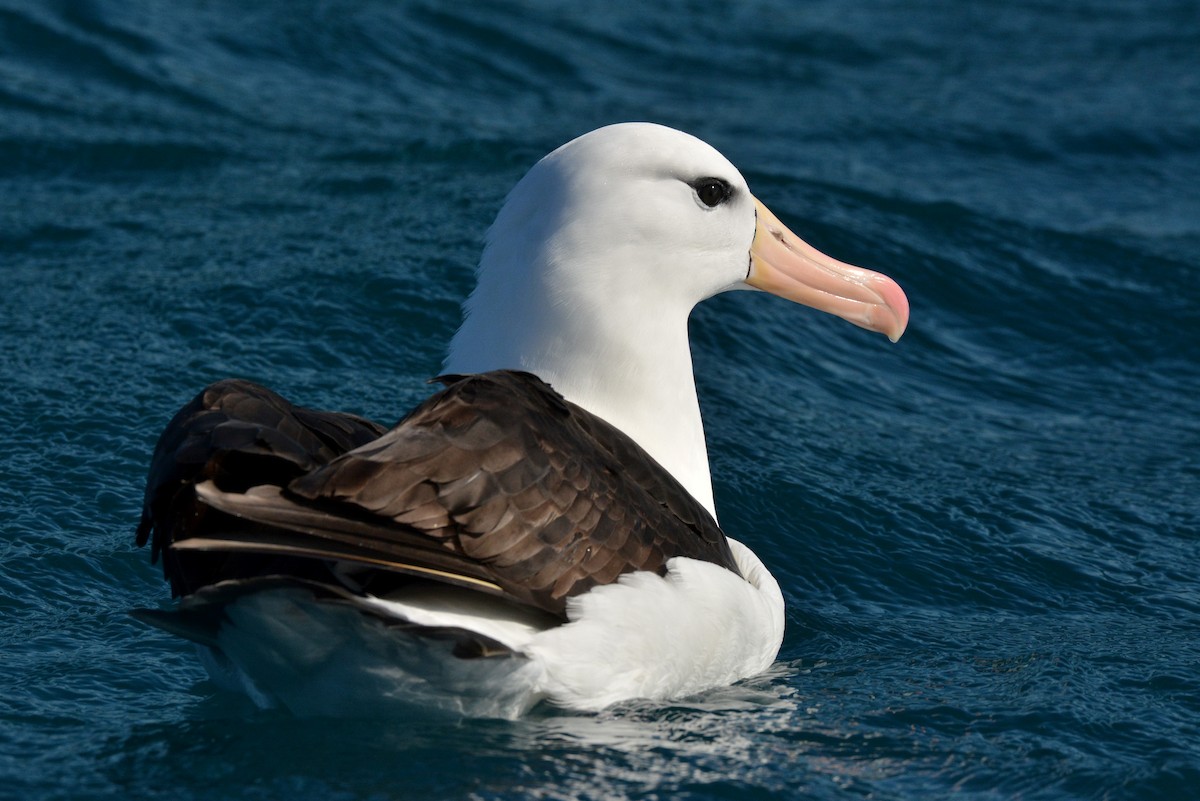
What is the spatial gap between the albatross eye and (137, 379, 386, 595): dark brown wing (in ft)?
5.73

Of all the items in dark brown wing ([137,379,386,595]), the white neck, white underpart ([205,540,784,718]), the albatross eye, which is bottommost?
white underpart ([205,540,784,718])

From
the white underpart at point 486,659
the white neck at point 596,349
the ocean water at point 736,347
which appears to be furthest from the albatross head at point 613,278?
the ocean water at point 736,347

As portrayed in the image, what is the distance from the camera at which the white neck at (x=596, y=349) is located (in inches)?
238

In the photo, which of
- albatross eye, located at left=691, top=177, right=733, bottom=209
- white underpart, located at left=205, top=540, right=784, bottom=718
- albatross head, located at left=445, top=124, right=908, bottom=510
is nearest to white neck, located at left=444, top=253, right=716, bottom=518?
albatross head, located at left=445, top=124, right=908, bottom=510

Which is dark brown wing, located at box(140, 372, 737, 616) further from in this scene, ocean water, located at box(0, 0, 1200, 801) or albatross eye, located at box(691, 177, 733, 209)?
albatross eye, located at box(691, 177, 733, 209)

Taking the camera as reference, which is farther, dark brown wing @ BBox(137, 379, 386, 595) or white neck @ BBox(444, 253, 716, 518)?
white neck @ BBox(444, 253, 716, 518)

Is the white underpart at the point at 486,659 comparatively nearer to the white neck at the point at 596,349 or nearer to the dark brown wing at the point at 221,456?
the dark brown wing at the point at 221,456

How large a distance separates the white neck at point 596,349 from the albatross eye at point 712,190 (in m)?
0.43

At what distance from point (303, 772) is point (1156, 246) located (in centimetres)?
1010

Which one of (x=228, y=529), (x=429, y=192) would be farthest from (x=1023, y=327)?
(x=228, y=529)

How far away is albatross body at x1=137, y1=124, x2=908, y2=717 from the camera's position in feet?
15.2

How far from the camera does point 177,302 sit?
32.2 ft

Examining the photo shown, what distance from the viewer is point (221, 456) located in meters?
4.81

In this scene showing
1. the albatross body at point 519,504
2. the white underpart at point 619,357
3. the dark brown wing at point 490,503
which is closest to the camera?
the dark brown wing at point 490,503
